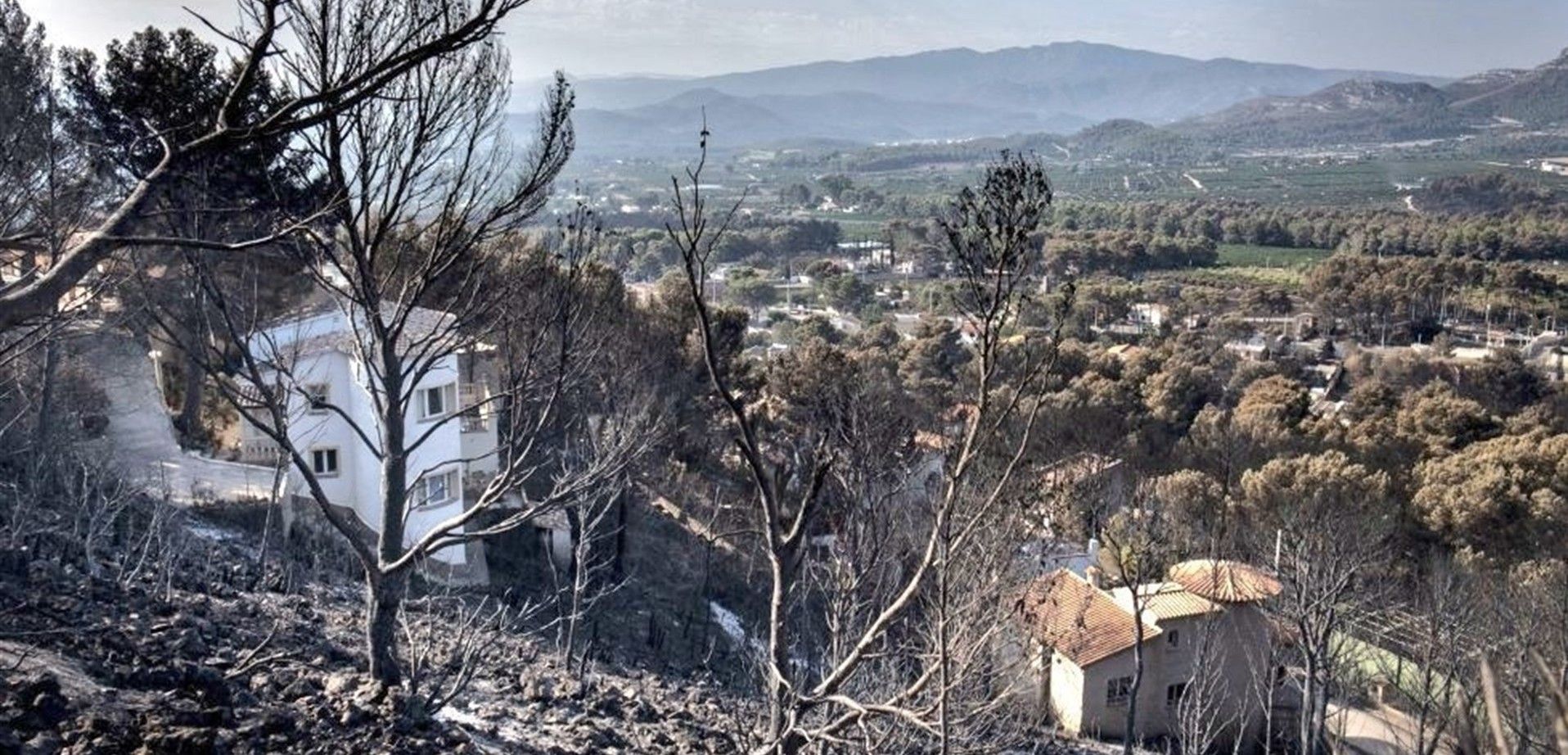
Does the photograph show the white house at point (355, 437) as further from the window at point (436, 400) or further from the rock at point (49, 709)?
the rock at point (49, 709)

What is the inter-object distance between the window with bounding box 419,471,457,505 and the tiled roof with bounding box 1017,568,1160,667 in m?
7.43

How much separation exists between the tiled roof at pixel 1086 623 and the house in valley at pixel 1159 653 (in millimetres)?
14

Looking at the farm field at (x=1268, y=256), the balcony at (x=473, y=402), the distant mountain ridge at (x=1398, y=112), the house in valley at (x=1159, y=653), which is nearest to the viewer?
the house in valley at (x=1159, y=653)

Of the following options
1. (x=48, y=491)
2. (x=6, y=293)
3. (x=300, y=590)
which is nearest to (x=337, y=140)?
(x=6, y=293)

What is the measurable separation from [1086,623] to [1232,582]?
1780mm

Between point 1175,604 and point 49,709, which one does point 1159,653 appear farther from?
point 49,709

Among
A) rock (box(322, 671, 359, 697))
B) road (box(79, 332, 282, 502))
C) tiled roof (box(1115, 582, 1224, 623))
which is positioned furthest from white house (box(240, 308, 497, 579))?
tiled roof (box(1115, 582, 1224, 623))

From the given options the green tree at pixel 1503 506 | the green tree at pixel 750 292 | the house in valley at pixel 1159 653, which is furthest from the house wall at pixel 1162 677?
the green tree at pixel 750 292

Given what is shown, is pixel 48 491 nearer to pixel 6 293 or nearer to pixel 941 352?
pixel 6 293

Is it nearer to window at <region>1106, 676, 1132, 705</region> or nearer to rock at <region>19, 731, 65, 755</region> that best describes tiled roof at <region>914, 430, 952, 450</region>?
window at <region>1106, 676, 1132, 705</region>

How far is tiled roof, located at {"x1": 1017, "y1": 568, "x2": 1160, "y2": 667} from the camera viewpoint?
45.5 feet

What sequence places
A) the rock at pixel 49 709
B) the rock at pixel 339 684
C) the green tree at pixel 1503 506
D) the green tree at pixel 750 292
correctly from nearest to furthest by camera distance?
the rock at pixel 49 709 → the rock at pixel 339 684 → the green tree at pixel 1503 506 → the green tree at pixel 750 292

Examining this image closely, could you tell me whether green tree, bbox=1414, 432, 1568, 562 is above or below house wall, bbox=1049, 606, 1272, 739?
above

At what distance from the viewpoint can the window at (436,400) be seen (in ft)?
48.5
